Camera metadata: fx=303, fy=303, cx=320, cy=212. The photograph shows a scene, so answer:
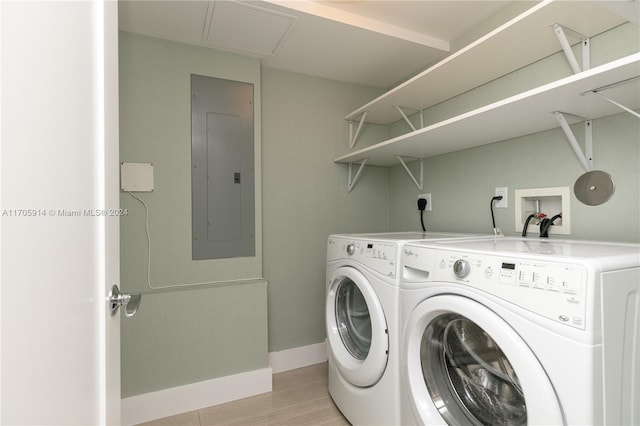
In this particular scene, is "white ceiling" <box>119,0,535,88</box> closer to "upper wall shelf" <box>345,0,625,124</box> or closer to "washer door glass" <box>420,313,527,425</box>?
"upper wall shelf" <box>345,0,625,124</box>

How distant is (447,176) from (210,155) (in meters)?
1.58

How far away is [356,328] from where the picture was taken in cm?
168

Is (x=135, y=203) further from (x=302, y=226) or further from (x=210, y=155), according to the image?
(x=302, y=226)

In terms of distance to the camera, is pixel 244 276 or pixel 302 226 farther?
pixel 302 226

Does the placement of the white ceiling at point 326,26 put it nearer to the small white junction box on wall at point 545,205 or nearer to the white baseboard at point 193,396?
Answer: the small white junction box on wall at point 545,205

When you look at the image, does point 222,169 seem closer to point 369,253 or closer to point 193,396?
point 369,253

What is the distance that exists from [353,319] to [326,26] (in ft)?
5.48

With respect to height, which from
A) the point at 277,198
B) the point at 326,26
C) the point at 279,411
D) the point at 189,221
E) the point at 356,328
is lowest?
the point at 279,411

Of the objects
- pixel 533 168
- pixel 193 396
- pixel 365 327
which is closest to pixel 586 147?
pixel 533 168

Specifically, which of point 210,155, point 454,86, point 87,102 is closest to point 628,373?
point 87,102

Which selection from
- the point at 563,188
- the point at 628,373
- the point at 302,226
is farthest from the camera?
the point at 302,226

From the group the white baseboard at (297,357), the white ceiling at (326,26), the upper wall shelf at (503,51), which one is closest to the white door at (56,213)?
the white ceiling at (326,26)

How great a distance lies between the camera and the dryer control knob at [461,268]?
96cm

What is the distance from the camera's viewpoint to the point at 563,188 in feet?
4.66
